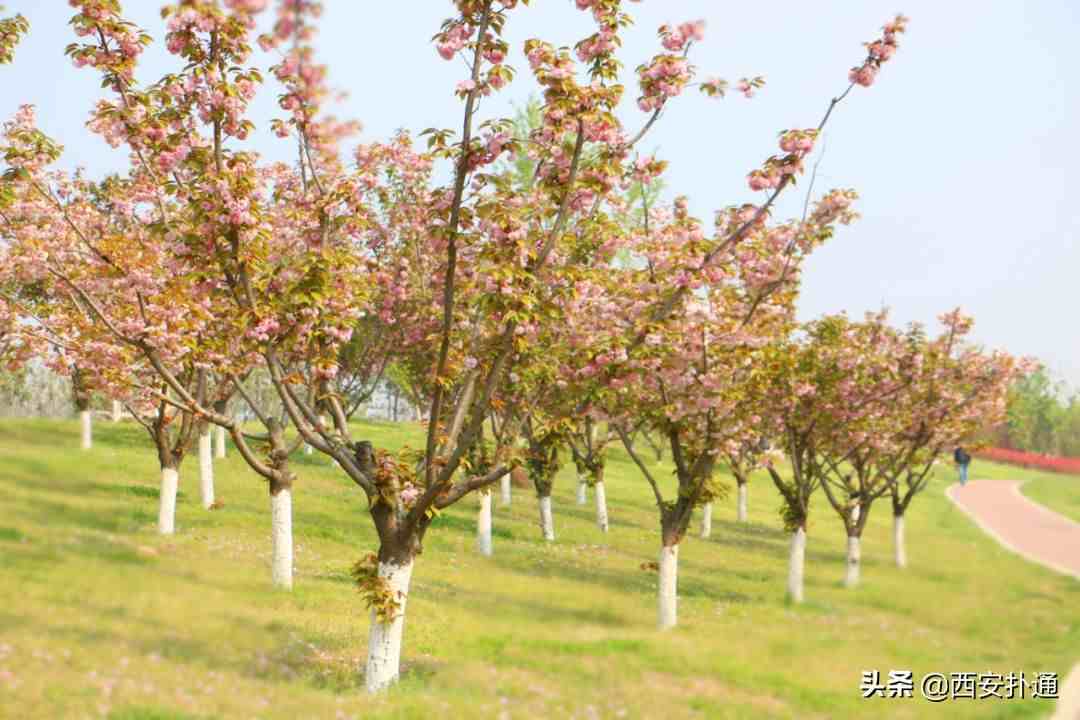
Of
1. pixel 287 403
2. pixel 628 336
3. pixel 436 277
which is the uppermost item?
pixel 436 277

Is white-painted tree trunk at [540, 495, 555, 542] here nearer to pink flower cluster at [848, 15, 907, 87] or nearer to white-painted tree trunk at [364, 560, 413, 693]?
white-painted tree trunk at [364, 560, 413, 693]

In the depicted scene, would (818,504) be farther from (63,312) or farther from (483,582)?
(63,312)

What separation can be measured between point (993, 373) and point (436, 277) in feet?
55.4

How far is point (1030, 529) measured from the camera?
39562mm

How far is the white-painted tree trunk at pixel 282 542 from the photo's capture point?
679 inches

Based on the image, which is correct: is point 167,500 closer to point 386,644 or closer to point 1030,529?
point 386,644

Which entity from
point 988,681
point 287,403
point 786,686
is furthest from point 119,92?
point 988,681

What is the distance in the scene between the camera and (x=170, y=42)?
35.7 ft

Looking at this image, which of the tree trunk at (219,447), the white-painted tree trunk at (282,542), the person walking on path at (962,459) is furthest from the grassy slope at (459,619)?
the person walking on path at (962,459)

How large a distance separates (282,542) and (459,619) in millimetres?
3833

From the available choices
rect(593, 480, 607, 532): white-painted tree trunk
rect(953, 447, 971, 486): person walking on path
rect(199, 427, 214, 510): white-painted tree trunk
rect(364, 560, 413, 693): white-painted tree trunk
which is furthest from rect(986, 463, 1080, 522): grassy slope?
rect(364, 560, 413, 693): white-painted tree trunk

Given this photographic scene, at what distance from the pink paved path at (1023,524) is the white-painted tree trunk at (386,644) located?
80.3ft

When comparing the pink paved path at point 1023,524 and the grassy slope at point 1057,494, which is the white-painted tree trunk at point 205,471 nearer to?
the pink paved path at point 1023,524

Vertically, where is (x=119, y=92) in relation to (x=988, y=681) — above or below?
above
